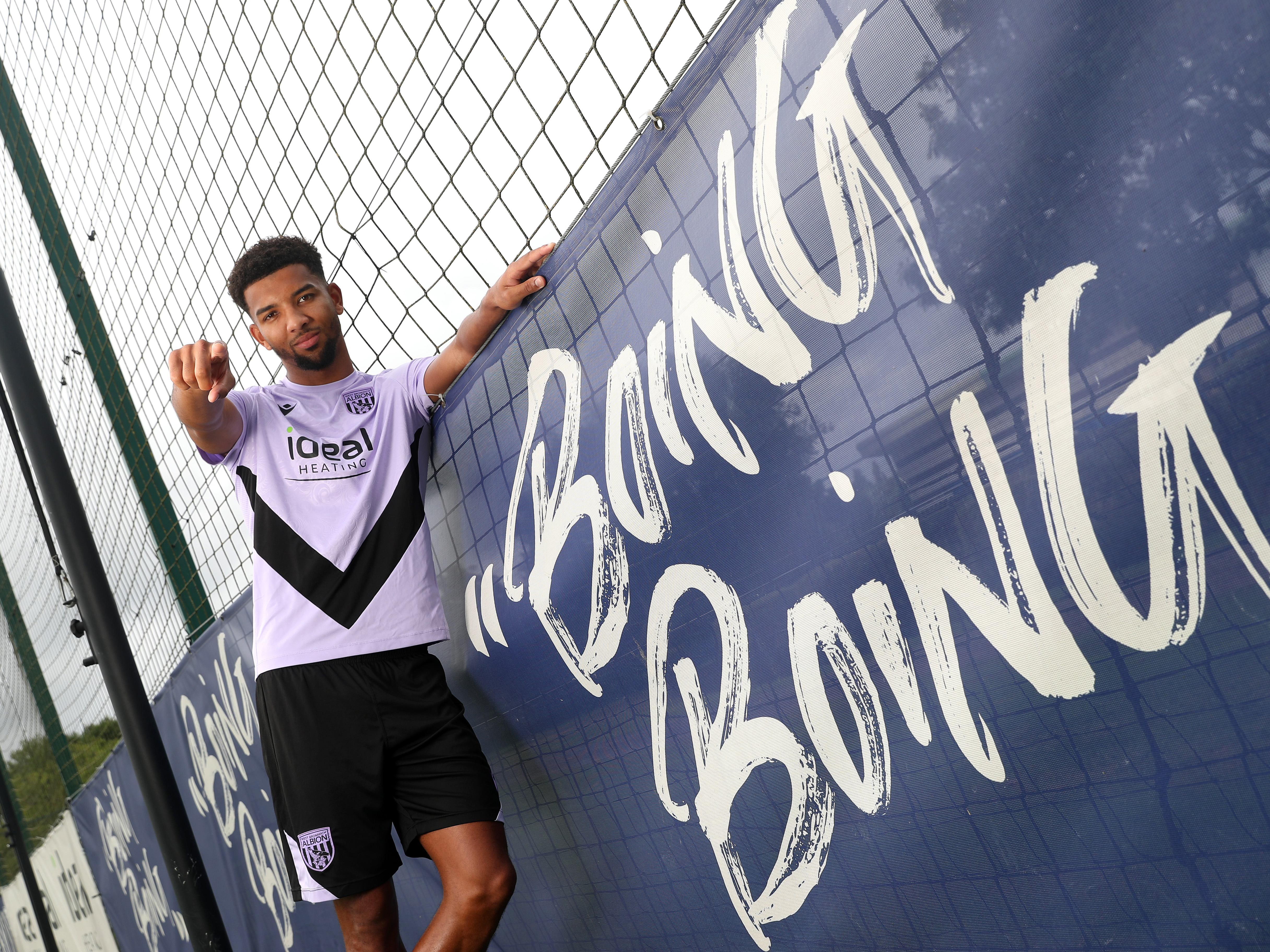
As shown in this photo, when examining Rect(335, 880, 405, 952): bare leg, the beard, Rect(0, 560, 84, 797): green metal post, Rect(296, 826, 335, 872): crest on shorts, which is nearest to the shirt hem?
Rect(296, 826, 335, 872): crest on shorts

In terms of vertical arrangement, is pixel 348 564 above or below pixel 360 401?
below

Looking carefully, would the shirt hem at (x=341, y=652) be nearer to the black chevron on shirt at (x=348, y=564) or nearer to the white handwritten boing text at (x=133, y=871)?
the black chevron on shirt at (x=348, y=564)

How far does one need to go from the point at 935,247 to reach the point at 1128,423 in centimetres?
23

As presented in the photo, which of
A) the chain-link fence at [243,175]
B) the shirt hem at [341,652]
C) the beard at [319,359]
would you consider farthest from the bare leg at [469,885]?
the chain-link fence at [243,175]

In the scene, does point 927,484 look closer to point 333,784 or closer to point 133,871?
point 333,784

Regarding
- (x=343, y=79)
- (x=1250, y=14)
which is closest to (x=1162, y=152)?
(x=1250, y=14)

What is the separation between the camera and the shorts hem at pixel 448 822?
1368 millimetres

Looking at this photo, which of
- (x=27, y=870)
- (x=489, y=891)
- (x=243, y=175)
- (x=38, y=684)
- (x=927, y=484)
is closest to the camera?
(x=927, y=484)

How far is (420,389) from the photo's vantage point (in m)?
1.64

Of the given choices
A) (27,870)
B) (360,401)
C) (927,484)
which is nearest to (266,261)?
(360,401)

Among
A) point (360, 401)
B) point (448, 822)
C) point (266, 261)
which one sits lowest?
point (448, 822)

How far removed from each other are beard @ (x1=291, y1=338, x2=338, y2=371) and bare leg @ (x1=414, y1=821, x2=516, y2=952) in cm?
78

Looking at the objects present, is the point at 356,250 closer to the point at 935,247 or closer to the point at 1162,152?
the point at 935,247

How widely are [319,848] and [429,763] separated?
0.67 feet
